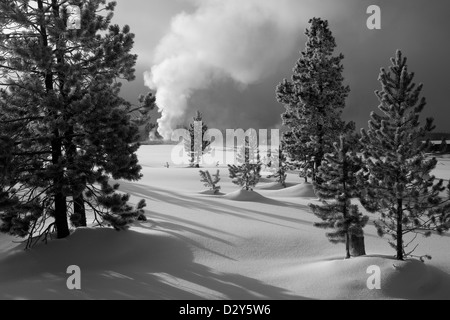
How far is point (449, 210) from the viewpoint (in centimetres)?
816

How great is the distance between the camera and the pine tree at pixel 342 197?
8.98 metres

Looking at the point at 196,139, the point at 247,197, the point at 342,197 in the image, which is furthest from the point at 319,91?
the point at 196,139

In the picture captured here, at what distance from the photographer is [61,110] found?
894 centimetres

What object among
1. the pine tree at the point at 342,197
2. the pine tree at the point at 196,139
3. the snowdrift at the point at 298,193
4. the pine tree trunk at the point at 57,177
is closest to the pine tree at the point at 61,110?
the pine tree trunk at the point at 57,177

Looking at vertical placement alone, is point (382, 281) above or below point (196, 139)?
below

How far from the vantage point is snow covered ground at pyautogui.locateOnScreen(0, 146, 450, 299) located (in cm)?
764

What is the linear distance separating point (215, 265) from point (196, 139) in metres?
58.8

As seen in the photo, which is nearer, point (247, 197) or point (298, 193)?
point (247, 197)

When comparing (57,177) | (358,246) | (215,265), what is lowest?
(215,265)

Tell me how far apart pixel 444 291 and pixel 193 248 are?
23.0ft

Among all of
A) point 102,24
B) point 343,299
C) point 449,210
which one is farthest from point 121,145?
point 449,210

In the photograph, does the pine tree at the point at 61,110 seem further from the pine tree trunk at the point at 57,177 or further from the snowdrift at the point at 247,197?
the snowdrift at the point at 247,197

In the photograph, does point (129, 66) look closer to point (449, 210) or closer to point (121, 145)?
point (121, 145)

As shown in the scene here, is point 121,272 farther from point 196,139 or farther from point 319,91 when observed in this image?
point 196,139
